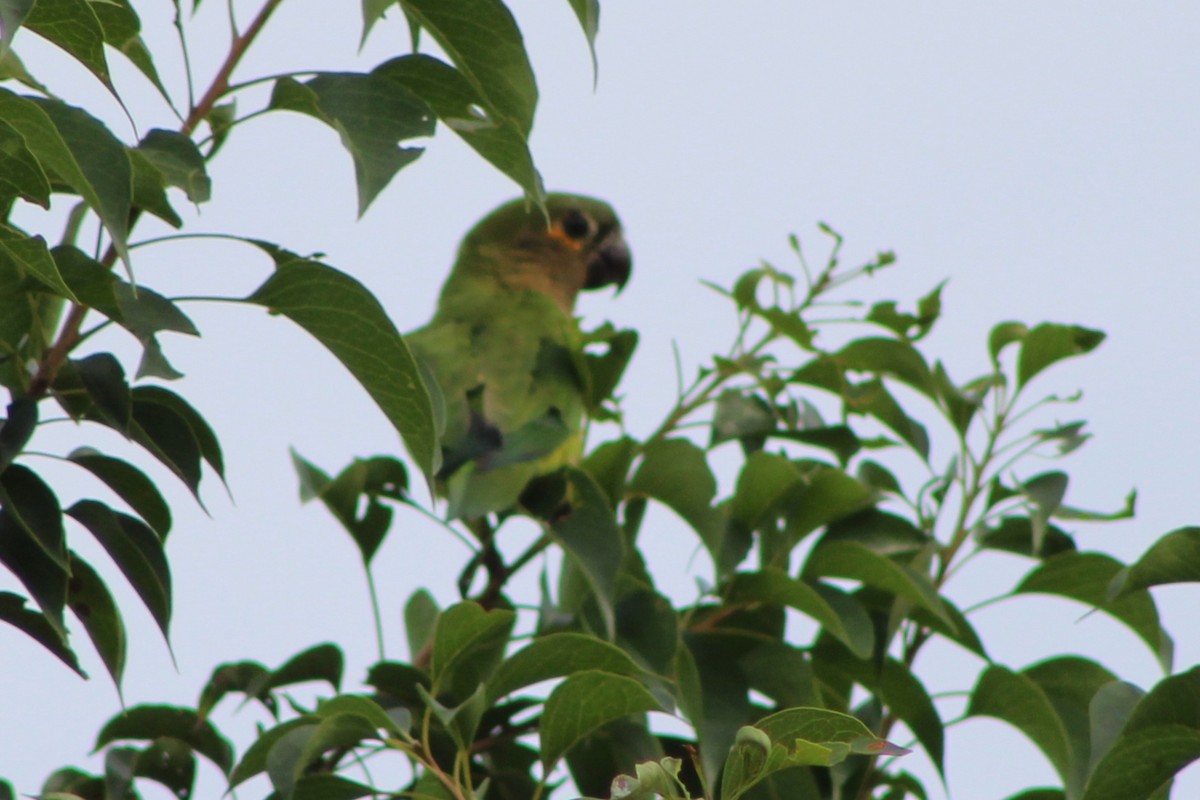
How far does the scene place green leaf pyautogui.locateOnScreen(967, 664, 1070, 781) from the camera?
1652mm

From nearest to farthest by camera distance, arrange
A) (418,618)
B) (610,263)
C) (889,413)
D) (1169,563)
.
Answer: (1169,563) < (889,413) < (418,618) < (610,263)

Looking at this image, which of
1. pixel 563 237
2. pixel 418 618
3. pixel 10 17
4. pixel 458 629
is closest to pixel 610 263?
pixel 563 237

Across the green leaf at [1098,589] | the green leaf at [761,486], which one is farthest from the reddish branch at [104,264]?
the green leaf at [1098,589]

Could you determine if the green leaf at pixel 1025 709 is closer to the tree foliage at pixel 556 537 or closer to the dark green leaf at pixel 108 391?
the tree foliage at pixel 556 537

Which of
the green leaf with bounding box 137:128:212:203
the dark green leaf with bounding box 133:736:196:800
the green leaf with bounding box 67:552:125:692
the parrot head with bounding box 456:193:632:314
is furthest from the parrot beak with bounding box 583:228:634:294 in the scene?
the green leaf with bounding box 137:128:212:203

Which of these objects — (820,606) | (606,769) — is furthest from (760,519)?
(606,769)

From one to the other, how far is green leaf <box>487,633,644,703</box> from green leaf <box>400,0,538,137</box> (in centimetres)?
43

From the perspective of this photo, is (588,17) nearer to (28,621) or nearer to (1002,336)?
(28,621)

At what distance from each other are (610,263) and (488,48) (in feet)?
8.59

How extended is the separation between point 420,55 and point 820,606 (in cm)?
76

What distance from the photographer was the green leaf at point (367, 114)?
1.11 meters

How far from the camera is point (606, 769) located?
5.75 ft

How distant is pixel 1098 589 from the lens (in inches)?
69.7

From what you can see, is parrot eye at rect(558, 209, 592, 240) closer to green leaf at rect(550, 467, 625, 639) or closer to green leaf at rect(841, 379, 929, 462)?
green leaf at rect(841, 379, 929, 462)
